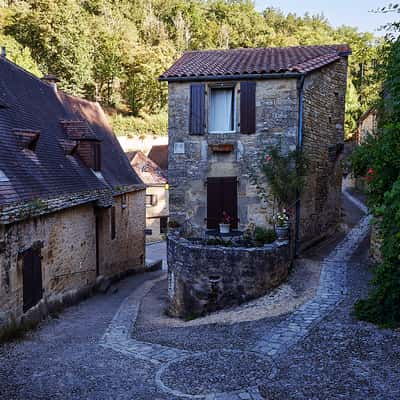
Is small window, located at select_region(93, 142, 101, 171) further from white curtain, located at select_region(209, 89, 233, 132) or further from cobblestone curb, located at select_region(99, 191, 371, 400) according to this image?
cobblestone curb, located at select_region(99, 191, 371, 400)

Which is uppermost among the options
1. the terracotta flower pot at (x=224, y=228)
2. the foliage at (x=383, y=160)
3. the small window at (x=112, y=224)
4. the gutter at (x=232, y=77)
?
the gutter at (x=232, y=77)

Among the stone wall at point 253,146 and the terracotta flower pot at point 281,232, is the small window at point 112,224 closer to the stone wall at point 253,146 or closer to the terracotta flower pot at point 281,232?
the stone wall at point 253,146

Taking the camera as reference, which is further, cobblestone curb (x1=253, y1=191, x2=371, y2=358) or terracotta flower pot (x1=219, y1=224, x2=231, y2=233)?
terracotta flower pot (x1=219, y1=224, x2=231, y2=233)

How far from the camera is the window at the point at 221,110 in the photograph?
13297 mm

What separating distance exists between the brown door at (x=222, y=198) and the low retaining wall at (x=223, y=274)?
252 centimetres

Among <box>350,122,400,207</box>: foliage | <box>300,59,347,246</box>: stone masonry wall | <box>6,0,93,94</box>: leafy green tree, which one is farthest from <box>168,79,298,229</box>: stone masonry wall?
<box>6,0,93,94</box>: leafy green tree

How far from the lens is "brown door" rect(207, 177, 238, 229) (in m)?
13.3

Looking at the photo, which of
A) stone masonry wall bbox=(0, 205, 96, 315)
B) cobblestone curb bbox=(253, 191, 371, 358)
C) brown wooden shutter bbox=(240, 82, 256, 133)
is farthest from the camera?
brown wooden shutter bbox=(240, 82, 256, 133)

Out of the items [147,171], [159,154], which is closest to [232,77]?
[147,171]

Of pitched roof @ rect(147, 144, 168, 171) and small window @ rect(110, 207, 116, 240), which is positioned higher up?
pitched roof @ rect(147, 144, 168, 171)

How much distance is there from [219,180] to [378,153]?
258 inches

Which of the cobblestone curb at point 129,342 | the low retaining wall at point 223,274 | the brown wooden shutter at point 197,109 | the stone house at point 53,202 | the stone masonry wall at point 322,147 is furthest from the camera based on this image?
the stone masonry wall at point 322,147

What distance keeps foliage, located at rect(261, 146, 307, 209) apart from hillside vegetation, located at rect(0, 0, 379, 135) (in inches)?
645

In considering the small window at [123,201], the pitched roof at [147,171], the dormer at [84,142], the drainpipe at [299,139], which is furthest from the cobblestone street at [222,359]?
the pitched roof at [147,171]
